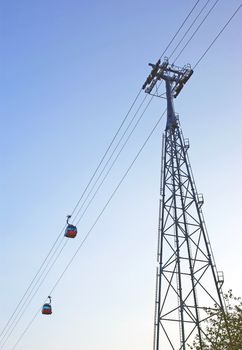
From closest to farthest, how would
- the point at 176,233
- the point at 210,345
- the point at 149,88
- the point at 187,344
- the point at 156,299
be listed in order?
the point at 210,345 < the point at 187,344 < the point at 156,299 < the point at 176,233 < the point at 149,88

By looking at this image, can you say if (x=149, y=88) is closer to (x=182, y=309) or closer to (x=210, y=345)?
(x=182, y=309)

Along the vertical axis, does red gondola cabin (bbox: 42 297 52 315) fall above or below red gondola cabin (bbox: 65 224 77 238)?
below

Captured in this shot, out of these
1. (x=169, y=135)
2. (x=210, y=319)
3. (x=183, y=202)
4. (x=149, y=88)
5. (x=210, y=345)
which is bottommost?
(x=210, y=345)

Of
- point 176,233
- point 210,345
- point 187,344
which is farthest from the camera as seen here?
point 176,233

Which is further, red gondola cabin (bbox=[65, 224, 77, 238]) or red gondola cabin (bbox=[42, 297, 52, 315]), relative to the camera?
red gondola cabin (bbox=[42, 297, 52, 315])

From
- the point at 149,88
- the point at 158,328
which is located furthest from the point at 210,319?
the point at 149,88

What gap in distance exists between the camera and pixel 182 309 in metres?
19.2

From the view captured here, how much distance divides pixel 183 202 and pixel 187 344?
287 inches

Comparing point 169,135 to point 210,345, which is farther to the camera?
point 169,135

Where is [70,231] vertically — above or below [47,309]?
above

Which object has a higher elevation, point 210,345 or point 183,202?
point 183,202

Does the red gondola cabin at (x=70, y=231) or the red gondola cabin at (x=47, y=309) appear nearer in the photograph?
the red gondola cabin at (x=70, y=231)

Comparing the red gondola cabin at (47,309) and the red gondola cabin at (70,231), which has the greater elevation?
the red gondola cabin at (70,231)

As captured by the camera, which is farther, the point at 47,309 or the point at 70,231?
the point at 47,309
